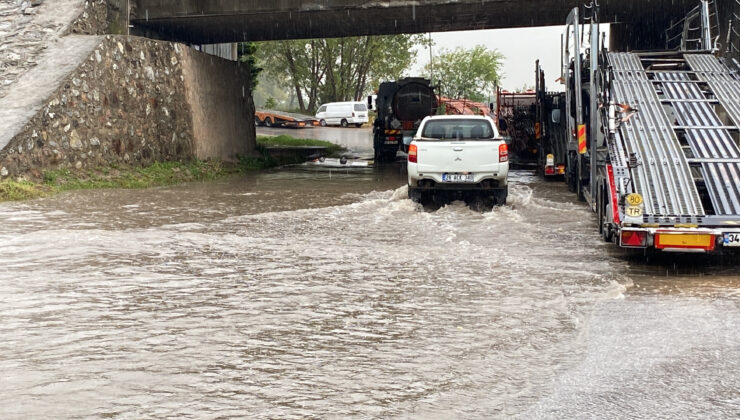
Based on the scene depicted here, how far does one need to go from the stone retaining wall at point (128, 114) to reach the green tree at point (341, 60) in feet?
137

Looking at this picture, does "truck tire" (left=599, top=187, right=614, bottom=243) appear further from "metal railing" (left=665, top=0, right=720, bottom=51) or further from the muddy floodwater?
"metal railing" (left=665, top=0, right=720, bottom=51)

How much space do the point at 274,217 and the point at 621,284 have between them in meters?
6.79

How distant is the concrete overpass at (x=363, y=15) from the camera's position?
2162cm

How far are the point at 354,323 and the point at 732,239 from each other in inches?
178

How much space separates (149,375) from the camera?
5.87m

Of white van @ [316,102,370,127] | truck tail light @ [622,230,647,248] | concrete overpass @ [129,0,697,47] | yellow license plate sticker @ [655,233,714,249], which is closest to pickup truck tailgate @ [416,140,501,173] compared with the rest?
truck tail light @ [622,230,647,248]

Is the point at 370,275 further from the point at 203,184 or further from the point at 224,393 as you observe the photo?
the point at 203,184

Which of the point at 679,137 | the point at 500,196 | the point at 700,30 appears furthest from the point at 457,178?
the point at 700,30

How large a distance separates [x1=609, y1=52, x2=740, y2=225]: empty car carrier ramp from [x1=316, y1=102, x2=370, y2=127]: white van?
4427cm

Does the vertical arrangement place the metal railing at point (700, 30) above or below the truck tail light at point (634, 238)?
above

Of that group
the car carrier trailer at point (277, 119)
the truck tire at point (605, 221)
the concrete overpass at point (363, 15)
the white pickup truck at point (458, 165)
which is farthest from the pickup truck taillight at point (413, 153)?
the car carrier trailer at point (277, 119)

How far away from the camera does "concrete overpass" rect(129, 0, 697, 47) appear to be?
21.6 meters

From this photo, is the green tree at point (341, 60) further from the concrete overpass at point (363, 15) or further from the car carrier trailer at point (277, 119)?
the concrete overpass at point (363, 15)

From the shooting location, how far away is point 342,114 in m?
59.6
